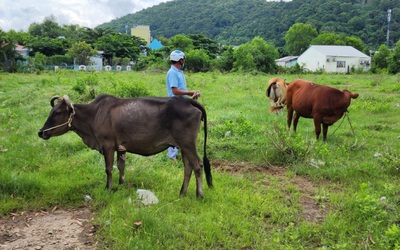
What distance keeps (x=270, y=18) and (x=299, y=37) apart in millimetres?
27265

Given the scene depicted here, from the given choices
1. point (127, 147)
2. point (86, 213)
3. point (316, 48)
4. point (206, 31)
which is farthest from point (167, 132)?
point (206, 31)

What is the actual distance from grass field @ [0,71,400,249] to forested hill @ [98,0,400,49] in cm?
7812

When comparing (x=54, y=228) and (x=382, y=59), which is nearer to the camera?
(x=54, y=228)

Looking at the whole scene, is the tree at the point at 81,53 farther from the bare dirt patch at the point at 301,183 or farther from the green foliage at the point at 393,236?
the green foliage at the point at 393,236

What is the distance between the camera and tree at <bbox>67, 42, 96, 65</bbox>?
159 feet

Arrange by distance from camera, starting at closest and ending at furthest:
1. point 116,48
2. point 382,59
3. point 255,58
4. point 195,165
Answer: point 195,165
point 255,58
point 382,59
point 116,48

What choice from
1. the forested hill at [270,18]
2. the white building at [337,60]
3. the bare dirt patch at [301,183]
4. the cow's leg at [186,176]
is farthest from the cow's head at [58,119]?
the forested hill at [270,18]

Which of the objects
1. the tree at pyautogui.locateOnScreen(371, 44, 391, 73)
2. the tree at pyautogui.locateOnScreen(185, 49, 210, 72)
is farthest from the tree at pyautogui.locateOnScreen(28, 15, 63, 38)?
the tree at pyautogui.locateOnScreen(371, 44, 391, 73)

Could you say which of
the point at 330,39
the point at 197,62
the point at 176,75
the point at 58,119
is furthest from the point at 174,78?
the point at 330,39

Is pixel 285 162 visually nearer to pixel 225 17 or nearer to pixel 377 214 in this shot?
pixel 377 214

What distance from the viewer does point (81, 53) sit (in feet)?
160

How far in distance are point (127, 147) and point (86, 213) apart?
1.08 metres

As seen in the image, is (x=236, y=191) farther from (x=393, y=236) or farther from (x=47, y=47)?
(x=47, y=47)

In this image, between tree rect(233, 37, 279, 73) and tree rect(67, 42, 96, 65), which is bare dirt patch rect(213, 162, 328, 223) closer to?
tree rect(233, 37, 279, 73)
